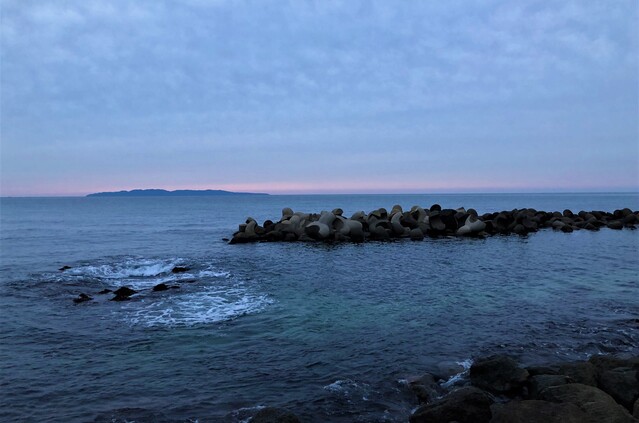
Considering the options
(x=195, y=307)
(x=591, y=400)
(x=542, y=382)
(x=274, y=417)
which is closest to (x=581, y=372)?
(x=542, y=382)

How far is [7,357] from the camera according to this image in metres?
10.3

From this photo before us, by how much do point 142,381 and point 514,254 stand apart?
932 inches

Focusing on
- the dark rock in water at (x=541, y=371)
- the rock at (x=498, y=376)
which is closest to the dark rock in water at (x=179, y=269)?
the rock at (x=498, y=376)

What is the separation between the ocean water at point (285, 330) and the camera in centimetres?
819

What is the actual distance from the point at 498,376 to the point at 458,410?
77.2 inches

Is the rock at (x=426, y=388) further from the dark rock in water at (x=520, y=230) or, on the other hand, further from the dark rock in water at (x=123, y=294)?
the dark rock in water at (x=520, y=230)

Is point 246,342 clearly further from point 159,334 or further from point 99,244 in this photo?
point 99,244

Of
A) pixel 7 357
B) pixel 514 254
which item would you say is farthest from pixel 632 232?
pixel 7 357

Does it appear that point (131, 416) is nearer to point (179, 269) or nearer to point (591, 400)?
point (591, 400)

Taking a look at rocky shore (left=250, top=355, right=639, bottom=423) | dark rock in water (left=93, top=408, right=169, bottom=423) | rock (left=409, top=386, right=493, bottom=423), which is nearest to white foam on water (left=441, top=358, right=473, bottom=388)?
rocky shore (left=250, top=355, right=639, bottom=423)

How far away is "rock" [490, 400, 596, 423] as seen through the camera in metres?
6.52

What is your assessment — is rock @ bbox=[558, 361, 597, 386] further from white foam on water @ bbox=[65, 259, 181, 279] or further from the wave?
white foam on water @ bbox=[65, 259, 181, 279]

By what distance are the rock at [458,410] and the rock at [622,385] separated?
2.42 meters

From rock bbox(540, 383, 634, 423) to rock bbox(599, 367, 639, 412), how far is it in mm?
765
